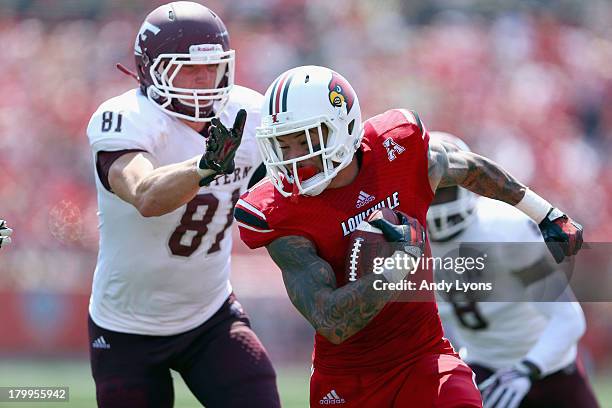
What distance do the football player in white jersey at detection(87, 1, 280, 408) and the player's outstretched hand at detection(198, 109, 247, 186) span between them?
461 mm

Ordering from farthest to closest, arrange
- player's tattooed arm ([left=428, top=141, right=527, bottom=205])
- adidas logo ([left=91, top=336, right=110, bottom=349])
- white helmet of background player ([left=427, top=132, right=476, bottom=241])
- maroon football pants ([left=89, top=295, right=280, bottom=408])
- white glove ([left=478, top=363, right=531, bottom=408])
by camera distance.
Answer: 1. white helmet of background player ([left=427, top=132, right=476, bottom=241])
2. white glove ([left=478, top=363, right=531, bottom=408])
3. adidas logo ([left=91, top=336, right=110, bottom=349])
4. maroon football pants ([left=89, top=295, right=280, bottom=408])
5. player's tattooed arm ([left=428, top=141, right=527, bottom=205])

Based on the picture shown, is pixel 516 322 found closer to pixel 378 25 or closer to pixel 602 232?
pixel 602 232

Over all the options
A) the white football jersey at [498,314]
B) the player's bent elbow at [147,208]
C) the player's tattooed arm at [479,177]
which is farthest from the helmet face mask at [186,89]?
the white football jersey at [498,314]

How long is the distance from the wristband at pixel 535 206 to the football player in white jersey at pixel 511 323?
0.98 metres

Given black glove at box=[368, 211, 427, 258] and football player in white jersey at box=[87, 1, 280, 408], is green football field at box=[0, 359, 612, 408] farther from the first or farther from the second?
black glove at box=[368, 211, 427, 258]

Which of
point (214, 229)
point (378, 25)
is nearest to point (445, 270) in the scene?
point (214, 229)

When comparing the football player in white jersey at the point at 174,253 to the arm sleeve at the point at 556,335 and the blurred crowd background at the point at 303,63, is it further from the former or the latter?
the blurred crowd background at the point at 303,63

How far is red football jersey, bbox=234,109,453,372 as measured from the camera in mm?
3428

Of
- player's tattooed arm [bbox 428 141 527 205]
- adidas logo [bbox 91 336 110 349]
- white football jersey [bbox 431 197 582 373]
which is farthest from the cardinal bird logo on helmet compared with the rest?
white football jersey [bbox 431 197 582 373]

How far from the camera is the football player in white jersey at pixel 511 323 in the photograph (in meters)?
4.78

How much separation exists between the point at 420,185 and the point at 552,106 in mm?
6749

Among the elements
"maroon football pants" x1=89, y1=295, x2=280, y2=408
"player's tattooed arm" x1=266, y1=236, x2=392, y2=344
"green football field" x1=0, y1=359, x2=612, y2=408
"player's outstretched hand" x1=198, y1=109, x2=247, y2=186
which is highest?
"player's outstretched hand" x1=198, y1=109, x2=247, y2=186

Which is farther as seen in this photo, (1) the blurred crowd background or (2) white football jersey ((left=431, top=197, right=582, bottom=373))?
(1) the blurred crowd background

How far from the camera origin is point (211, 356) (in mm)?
4027
